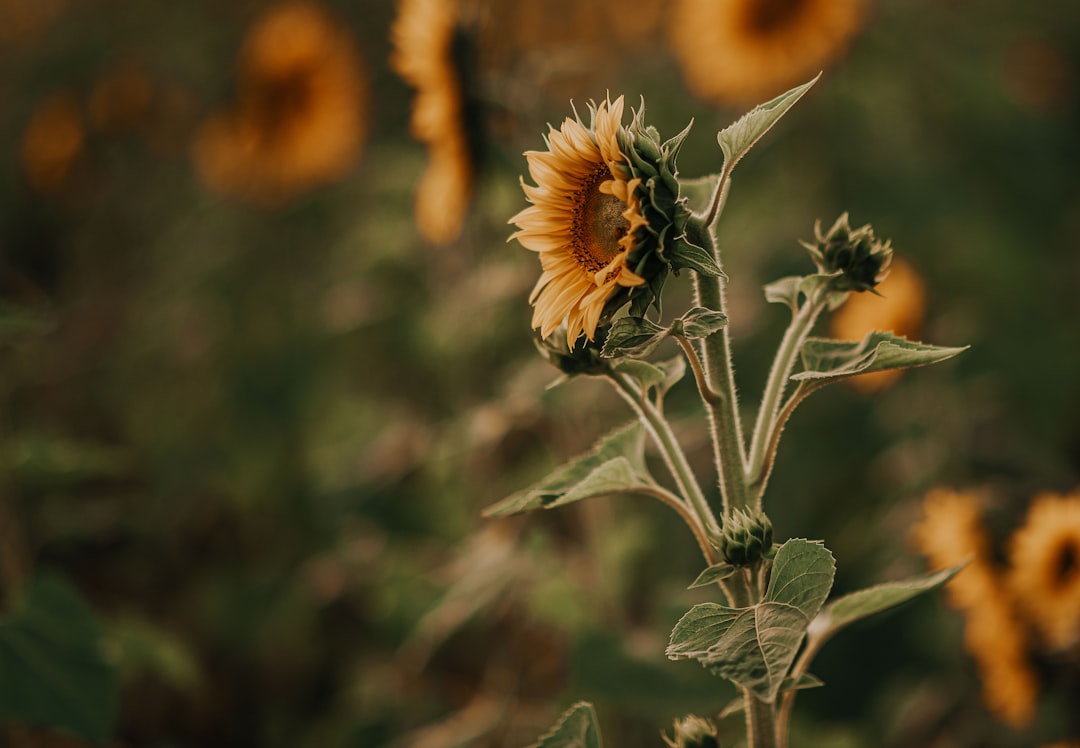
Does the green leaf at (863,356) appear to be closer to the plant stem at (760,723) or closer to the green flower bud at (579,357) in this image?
the green flower bud at (579,357)

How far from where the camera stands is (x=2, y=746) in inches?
71.9

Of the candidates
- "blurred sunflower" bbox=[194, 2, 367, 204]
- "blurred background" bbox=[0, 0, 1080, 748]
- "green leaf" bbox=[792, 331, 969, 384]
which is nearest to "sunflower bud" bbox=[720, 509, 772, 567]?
"green leaf" bbox=[792, 331, 969, 384]

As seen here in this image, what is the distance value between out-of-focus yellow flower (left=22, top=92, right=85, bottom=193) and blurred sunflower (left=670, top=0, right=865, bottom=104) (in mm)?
2217

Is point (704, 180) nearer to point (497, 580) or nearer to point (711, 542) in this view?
point (711, 542)

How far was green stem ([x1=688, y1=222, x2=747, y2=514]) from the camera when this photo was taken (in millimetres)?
708

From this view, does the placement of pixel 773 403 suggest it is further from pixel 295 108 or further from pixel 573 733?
pixel 295 108

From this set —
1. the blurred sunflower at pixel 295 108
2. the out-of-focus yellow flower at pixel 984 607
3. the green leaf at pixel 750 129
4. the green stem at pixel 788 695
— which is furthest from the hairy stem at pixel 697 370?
the blurred sunflower at pixel 295 108

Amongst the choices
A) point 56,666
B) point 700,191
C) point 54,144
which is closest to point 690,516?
point 700,191

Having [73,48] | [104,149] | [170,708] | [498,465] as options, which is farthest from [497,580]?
[73,48]

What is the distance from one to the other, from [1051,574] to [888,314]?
0.59 meters

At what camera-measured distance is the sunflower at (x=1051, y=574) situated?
118cm

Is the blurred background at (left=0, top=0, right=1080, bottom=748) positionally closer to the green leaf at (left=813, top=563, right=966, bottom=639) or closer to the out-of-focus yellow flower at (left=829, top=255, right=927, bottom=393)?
the out-of-focus yellow flower at (left=829, top=255, right=927, bottom=393)

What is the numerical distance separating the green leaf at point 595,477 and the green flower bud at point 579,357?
76mm

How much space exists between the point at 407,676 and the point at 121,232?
2.46m
